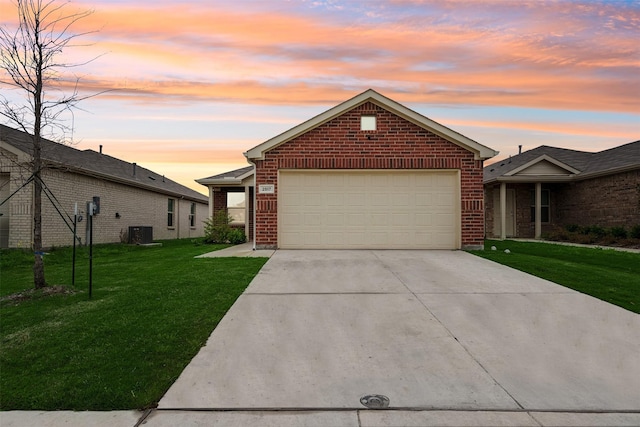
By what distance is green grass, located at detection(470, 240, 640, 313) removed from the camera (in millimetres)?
6672

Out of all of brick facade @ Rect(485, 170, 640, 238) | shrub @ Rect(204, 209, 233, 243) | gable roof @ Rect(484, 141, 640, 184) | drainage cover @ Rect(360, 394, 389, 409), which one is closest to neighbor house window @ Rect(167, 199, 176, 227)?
shrub @ Rect(204, 209, 233, 243)

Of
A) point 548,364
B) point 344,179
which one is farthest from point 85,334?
point 344,179

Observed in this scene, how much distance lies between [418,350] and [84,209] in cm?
1643

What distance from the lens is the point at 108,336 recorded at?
468cm

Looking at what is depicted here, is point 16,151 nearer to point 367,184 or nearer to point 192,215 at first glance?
point 367,184

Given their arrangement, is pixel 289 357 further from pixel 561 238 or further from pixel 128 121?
pixel 561 238

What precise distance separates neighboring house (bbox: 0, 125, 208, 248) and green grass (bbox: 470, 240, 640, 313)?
10305 mm

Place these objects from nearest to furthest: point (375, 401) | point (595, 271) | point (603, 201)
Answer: point (375, 401), point (595, 271), point (603, 201)

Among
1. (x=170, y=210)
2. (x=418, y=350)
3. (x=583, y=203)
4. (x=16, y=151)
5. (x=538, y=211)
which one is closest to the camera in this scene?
(x=418, y=350)

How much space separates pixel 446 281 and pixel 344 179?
5.54 m

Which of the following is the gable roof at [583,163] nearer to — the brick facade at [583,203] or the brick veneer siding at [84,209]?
the brick facade at [583,203]

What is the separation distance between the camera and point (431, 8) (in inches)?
433

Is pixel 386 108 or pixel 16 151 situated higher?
pixel 386 108

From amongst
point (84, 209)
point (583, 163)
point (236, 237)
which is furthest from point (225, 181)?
point (583, 163)
